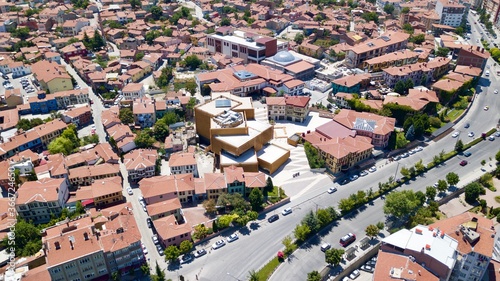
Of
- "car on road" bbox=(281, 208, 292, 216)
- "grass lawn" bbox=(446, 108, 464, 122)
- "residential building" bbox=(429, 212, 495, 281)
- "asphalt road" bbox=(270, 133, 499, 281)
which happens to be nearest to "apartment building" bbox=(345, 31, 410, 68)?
"grass lawn" bbox=(446, 108, 464, 122)

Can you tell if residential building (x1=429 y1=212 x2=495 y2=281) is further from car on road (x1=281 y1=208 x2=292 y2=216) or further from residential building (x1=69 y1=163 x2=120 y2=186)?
residential building (x1=69 y1=163 x2=120 y2=186)

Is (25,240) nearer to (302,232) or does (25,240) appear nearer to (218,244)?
(218,244)

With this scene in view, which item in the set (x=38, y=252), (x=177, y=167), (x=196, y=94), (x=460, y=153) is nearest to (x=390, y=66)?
(x=460, y=153)

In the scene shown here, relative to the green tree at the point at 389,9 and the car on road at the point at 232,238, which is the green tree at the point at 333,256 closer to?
the car on road at the point at 232,238

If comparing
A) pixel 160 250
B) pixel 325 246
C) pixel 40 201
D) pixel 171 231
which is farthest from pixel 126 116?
pixel 325 246

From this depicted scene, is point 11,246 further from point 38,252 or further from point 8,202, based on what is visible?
point 8,202
